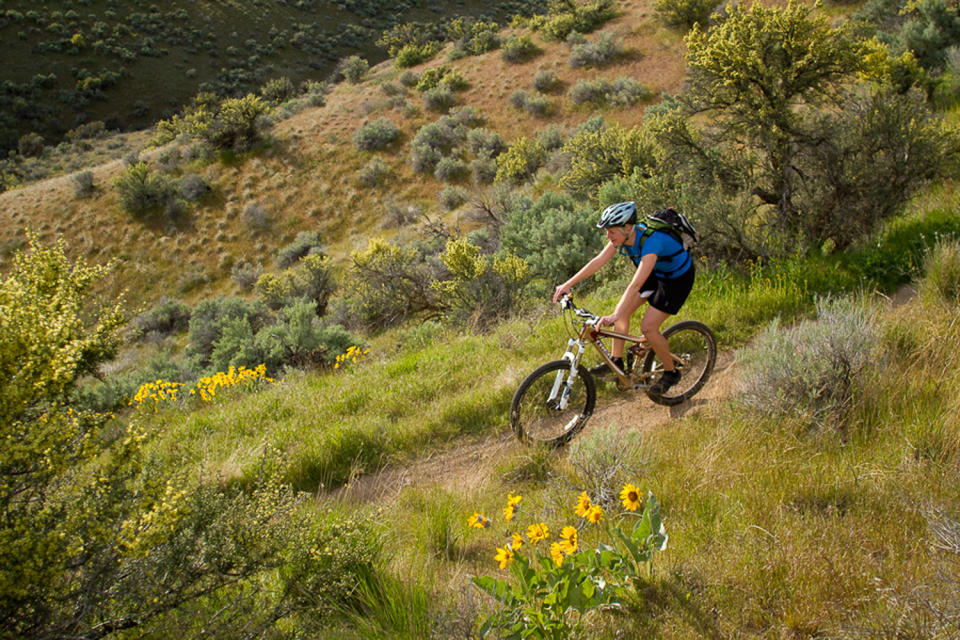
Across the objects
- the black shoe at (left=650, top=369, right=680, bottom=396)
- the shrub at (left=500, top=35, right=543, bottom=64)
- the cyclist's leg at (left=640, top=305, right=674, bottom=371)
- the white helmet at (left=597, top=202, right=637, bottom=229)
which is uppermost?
the shrub at (left=500, top=35, right=543, bottom=64)

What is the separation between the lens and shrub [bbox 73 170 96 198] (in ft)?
92.3

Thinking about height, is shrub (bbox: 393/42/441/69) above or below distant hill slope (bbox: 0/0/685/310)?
above

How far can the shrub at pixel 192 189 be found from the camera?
27609mm

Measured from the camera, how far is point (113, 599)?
6.97ft

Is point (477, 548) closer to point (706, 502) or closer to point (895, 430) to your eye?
point (706, 502)

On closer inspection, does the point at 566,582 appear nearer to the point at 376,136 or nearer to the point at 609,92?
the point at 609,92

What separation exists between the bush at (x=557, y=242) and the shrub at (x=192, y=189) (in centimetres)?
2307

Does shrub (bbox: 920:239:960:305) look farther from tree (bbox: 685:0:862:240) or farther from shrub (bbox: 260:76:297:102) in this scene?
shrub (bbox: 260:76:297:102)

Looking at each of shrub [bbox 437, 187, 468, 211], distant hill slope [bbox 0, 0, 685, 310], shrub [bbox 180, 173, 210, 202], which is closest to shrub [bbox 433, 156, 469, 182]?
distant hill slope [bbox 0, 0, 685, 310]

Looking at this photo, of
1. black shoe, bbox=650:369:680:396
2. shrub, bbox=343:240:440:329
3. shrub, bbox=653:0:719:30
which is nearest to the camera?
black shoe, bbox=650:369:680:396

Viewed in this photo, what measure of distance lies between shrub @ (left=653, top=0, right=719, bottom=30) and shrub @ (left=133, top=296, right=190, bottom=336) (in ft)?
89.7

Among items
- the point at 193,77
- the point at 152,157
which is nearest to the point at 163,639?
the point at 152,157

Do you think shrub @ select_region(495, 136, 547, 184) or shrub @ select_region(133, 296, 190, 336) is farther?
shrub @ select_region(495, 136, 547, 184)

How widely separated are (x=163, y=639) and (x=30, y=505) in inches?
31.6
